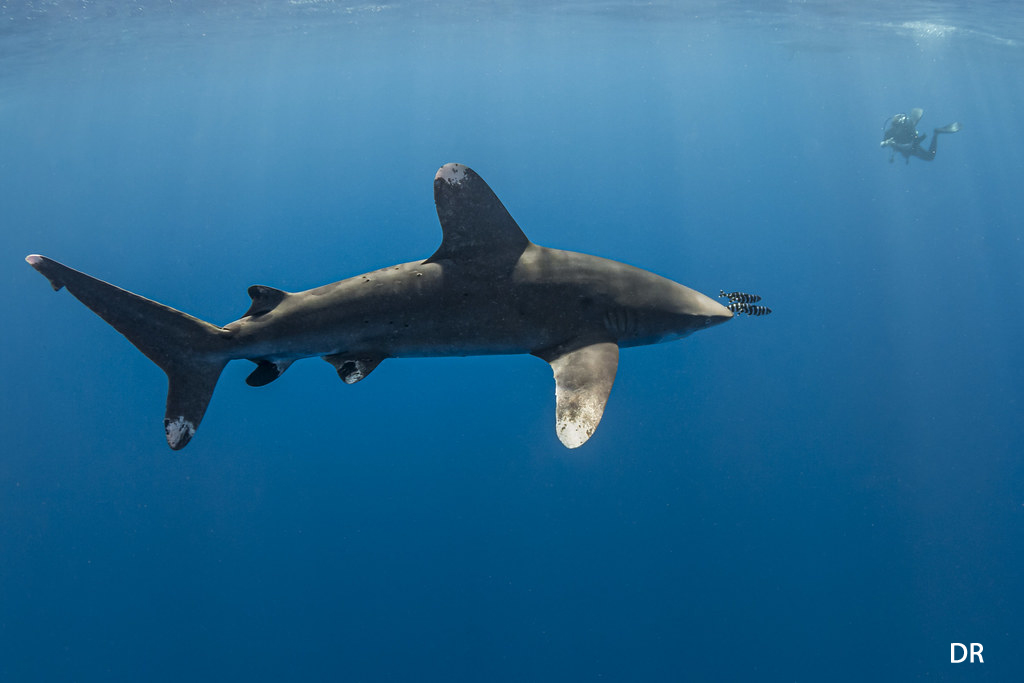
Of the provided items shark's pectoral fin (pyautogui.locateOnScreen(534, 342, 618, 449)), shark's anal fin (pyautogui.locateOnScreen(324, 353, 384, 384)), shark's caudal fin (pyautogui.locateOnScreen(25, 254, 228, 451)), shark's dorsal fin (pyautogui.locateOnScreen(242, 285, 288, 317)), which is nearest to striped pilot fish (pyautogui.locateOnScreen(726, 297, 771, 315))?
shark's pectoral fin (pyautogui.locateOnScreen(534, 342, 618, 449))

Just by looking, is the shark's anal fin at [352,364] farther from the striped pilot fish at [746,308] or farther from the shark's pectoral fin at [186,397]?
the striped pilot fish at [746,308]

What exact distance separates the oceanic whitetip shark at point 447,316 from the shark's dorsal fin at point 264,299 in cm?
1

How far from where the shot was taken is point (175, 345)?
5996mm

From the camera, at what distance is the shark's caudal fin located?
230 inches

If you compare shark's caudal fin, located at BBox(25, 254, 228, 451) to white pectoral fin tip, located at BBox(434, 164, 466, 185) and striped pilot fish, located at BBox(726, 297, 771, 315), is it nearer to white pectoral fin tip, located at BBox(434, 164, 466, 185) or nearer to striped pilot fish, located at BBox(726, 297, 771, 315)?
white pectoral fin tip, located at BBox(434, 164, 466, 185)

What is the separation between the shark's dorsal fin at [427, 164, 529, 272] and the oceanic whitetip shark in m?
0.01

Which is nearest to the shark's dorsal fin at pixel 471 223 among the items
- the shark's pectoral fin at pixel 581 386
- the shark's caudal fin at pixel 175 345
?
the shark's pectoral fin at pixel 581 386

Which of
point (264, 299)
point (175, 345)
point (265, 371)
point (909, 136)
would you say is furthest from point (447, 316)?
Answer: point (909, 136)

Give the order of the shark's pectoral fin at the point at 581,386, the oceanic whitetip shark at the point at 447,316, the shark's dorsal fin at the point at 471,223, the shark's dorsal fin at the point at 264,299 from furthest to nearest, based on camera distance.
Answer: the shark's dorsal fin at the point at 471,223 → the shark's dorsal fin at the point at 264,299 → the oceanic whitetip shark at the point at 447,316 → the shark's pectoral fin at the point at 581,386

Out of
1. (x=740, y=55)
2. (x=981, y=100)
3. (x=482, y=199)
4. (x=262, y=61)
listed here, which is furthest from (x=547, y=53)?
(x=981, y=100)

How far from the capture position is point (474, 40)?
49.1 meters

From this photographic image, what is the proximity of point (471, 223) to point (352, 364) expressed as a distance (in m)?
2.10

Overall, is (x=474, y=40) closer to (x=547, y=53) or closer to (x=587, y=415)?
(x=547, y=53)

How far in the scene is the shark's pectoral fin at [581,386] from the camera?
5418 millimetres
